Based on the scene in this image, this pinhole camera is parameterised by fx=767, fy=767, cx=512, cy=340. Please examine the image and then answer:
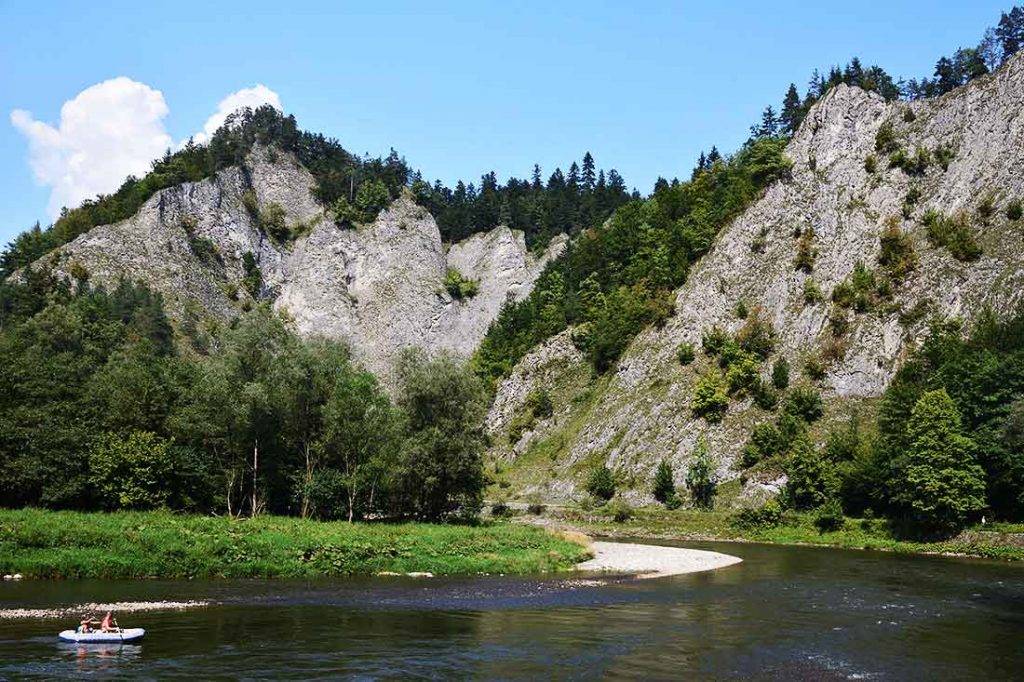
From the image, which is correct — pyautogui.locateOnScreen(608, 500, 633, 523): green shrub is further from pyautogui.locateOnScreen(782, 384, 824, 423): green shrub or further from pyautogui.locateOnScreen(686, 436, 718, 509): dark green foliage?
pyautogui.locateOnScreen(782, 384, 824, 423): green shrub

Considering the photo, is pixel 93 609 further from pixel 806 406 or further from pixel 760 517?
pixel 806 406

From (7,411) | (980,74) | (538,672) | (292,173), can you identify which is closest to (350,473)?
(7,411)

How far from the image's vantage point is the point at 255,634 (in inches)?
1117

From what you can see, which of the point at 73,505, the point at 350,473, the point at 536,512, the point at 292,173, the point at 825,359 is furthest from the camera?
the point at 292,173

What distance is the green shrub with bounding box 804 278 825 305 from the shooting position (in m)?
Answer: 102

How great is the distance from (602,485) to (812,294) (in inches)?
1541

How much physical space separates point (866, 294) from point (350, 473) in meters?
69.6

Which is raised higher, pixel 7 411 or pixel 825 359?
pixel 825 359

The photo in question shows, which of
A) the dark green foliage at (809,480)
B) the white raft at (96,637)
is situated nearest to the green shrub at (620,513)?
the dark green foliage at (809,480)

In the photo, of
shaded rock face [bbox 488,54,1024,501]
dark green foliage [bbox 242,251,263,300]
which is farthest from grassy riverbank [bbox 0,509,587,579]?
dark green foliage [bbox 242,251,263,300]

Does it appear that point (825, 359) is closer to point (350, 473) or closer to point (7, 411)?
point (350, 473)

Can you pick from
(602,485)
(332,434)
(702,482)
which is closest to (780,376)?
(702,482)

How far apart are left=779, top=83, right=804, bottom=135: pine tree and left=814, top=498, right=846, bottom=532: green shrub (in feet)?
294

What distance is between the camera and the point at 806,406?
9100cm
